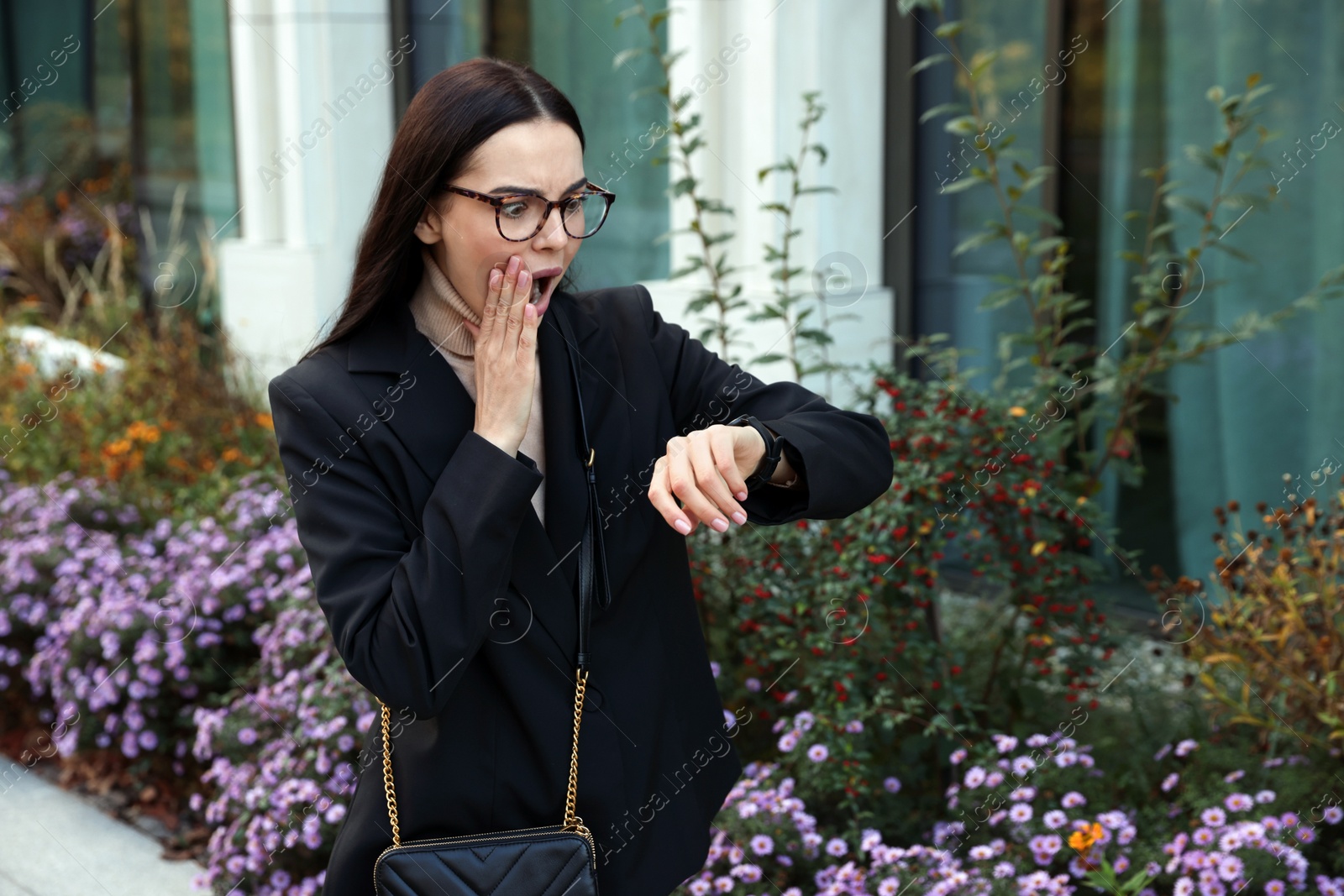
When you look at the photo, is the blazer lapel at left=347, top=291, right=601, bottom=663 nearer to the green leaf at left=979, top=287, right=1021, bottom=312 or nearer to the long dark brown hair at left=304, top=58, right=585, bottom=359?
the long dark brown hair at left=304, top=58, right=585, bottom=359

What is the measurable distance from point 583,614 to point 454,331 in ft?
1.31

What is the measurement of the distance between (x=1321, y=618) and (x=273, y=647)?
2630 mm

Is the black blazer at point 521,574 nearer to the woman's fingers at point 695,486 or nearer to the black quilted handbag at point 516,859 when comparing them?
the black quilted handbag at point 516,859

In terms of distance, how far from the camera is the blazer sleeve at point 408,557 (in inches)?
56.2

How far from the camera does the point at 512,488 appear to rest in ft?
4.80

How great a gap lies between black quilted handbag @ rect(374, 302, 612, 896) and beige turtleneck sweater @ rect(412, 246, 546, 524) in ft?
0.41

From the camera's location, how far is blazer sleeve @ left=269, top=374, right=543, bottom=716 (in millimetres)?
1428

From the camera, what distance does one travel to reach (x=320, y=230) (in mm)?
6383

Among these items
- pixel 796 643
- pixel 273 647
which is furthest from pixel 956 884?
pixel 273 647

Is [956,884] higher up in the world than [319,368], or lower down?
lower down

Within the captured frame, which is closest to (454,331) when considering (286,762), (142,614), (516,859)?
(516,859)

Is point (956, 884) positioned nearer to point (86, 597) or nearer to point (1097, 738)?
point (1097, 738)

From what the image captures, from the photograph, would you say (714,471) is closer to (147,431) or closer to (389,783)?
(389,783)

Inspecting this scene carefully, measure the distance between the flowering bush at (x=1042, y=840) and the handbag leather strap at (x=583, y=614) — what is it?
1011 mm
